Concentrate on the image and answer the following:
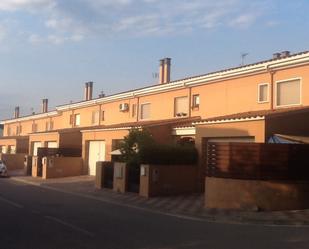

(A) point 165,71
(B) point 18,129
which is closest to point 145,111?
(A) point 165,71

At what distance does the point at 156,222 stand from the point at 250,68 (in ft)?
46.9

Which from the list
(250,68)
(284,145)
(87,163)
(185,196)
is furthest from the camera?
(87,163)

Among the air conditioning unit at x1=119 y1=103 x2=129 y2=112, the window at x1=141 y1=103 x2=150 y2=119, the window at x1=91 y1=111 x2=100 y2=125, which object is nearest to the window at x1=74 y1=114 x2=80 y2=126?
the window at x1=91 y1=111 x2=100 y2=125

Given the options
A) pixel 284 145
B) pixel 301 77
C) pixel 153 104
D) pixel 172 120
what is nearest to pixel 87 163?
pixel 153 104

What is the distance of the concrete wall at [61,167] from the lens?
38219 millimetres

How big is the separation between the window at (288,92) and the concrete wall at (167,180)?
5223 mm

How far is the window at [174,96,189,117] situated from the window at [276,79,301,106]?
8032 mm

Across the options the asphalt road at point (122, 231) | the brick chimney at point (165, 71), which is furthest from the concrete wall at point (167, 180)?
the brick chimney at point (165, 71)

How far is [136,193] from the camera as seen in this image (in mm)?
25984

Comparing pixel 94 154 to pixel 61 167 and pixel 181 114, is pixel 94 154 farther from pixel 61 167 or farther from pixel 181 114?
pixel 181 114

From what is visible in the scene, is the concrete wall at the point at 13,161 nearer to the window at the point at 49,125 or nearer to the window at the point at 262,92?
the window at the point at 49,125

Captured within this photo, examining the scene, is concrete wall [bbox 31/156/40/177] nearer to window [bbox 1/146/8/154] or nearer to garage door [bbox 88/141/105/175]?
garage door [bbox 88/141/105/175]

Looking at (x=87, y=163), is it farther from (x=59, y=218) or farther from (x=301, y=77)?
(x=59, y=218)

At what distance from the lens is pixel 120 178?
27.5 metres
